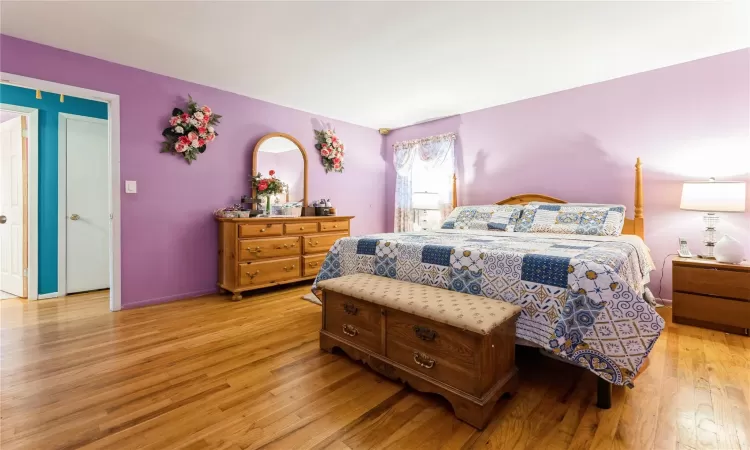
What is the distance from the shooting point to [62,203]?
3.57m

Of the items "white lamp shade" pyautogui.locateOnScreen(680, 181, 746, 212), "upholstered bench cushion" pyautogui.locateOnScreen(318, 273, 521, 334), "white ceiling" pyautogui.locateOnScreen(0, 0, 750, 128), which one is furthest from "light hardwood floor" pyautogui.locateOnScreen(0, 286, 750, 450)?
"white ceiling" pyautogui.locateOnScreen(0, 0, 750, 128)

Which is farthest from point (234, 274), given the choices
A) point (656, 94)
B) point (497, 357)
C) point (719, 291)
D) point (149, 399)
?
point (656, 94)

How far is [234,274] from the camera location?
336cm

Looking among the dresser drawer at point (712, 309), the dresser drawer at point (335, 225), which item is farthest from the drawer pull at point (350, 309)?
the dresser drawer at point (712, 309)

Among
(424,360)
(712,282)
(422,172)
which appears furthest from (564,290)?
(422,172)

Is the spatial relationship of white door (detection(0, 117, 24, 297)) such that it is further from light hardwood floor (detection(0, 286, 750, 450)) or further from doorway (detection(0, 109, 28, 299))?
light hardwood floor (detection(0, 286, 750, 450))

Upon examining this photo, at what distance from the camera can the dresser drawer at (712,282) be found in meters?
2.43

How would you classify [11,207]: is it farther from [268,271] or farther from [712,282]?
[712,282]

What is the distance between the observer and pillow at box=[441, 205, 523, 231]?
134 inches

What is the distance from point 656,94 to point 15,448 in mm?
4867

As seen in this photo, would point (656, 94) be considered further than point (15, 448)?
Yes

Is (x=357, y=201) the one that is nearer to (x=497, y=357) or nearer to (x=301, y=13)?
(x=301, y=13)

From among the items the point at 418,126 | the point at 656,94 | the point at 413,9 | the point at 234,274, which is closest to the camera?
the point at 413,9

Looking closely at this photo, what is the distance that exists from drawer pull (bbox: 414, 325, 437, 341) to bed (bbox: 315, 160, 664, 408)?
1.43ft
